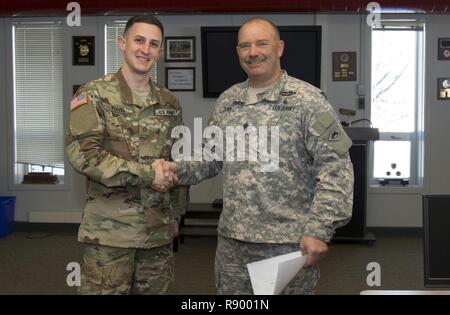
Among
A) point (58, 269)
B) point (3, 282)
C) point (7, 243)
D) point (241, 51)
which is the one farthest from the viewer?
point (7, 243)

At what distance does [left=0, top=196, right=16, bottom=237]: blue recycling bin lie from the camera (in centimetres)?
549

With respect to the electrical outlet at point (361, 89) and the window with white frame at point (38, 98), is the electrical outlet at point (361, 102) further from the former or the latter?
the window with white frame at point (38, 98)

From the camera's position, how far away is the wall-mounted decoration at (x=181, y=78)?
5602mm

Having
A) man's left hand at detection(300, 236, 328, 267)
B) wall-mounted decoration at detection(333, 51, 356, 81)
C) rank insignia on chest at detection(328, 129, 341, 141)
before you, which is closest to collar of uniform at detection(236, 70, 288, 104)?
rank insignia on chest at detection(328, 129, 341, 141)

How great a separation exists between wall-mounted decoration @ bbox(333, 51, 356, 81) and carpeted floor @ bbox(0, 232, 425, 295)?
5.28 feet

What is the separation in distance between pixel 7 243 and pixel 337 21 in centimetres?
377

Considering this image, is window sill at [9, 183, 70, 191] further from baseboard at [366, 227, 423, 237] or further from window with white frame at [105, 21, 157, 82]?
baseboard at [366, 227, 423, 237]

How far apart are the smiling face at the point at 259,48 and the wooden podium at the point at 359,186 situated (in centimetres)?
319

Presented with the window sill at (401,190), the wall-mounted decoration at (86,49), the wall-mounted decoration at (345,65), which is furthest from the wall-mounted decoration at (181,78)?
the window sill at (401,190)

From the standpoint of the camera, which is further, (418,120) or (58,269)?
(418,120)

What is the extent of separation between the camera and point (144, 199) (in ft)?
6.84

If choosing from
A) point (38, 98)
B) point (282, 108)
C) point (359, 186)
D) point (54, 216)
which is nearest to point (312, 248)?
point (282, 108)
